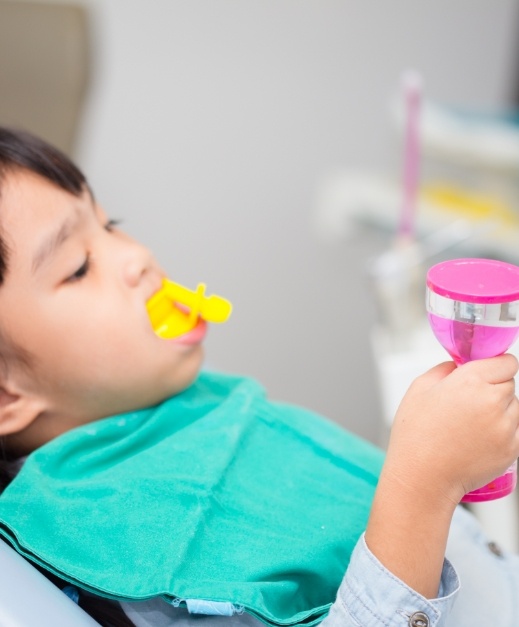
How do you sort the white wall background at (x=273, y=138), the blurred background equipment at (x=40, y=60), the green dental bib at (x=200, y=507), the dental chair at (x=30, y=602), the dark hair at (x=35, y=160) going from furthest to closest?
1. the white wall background at (x=273, y=138)
2. the blurred background equipment at (x=40, y=60)
3. the dark hair at (x=35, y=160)
4. the green dental bib at (x=200, y=507)
5. the dental chair at (x=30, y=602)

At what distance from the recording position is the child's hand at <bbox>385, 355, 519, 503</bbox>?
1.74 feet

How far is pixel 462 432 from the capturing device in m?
0.53

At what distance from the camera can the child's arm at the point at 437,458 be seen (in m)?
0.53

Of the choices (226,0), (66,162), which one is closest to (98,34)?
(226,0)

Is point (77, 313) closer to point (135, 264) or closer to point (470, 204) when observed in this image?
point (135, 264)

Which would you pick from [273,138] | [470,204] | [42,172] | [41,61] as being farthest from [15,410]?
[273,138]

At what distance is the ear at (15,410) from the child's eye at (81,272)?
11cm

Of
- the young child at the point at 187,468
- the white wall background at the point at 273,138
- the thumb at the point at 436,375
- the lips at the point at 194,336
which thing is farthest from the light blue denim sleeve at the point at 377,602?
the white wall background at the point at 273,138

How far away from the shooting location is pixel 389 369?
2.77 feet

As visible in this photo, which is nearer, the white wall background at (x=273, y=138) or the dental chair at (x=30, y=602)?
the dental chair at (x=30, y=602)

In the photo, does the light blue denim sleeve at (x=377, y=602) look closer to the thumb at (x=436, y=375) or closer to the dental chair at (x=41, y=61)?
the thumb at (x=436, y=375)

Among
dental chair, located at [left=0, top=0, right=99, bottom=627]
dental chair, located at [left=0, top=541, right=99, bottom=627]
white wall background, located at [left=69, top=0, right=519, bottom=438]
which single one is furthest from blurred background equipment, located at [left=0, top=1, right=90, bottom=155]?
dental chair, located at [left=0, top=541, right=99, bottom=627]

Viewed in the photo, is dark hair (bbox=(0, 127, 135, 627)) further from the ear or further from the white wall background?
the white wall background

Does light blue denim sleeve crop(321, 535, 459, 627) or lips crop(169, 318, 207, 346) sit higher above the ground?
lips crop(169, 318, 207, 346)
